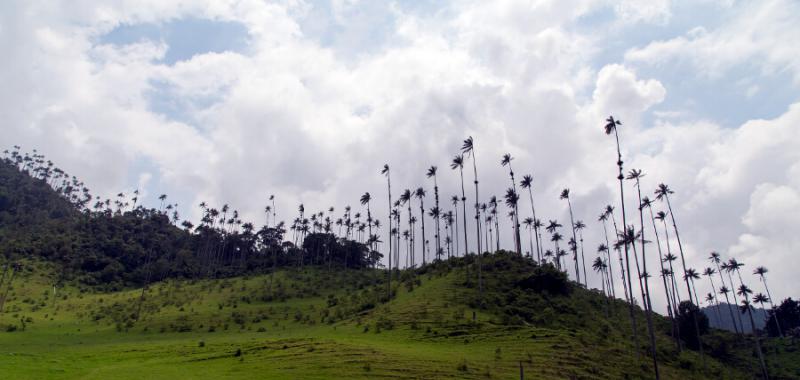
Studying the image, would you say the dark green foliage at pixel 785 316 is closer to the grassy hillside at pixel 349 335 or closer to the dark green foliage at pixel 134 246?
the grassy hillside at pixel 349 335

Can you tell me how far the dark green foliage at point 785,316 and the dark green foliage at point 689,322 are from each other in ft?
135

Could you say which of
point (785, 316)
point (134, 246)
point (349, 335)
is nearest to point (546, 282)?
point (349, 335)

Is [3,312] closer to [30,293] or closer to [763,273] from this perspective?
[30,293]

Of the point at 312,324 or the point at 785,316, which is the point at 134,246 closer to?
the point at 312,324

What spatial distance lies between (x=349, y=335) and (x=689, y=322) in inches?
2517

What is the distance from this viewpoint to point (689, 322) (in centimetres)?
8544

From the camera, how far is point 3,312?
3270 inches

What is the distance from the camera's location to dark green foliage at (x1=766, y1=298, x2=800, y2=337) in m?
113

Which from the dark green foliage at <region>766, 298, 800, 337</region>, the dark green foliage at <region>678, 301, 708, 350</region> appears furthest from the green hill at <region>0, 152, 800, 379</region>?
the dark green foliage at <region>766, 298, 800, 337</region>

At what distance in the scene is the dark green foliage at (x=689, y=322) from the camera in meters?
83.2

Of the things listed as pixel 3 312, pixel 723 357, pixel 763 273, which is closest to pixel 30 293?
pixel 3 312

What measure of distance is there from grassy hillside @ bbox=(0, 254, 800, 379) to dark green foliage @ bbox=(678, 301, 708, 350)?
279 centimetres

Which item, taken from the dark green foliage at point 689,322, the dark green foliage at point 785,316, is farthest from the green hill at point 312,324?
the dark green foliage at point 785,316

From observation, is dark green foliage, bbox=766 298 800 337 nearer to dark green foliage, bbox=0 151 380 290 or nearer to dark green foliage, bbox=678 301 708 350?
dark green foliage, bbox=678 301 708 350
